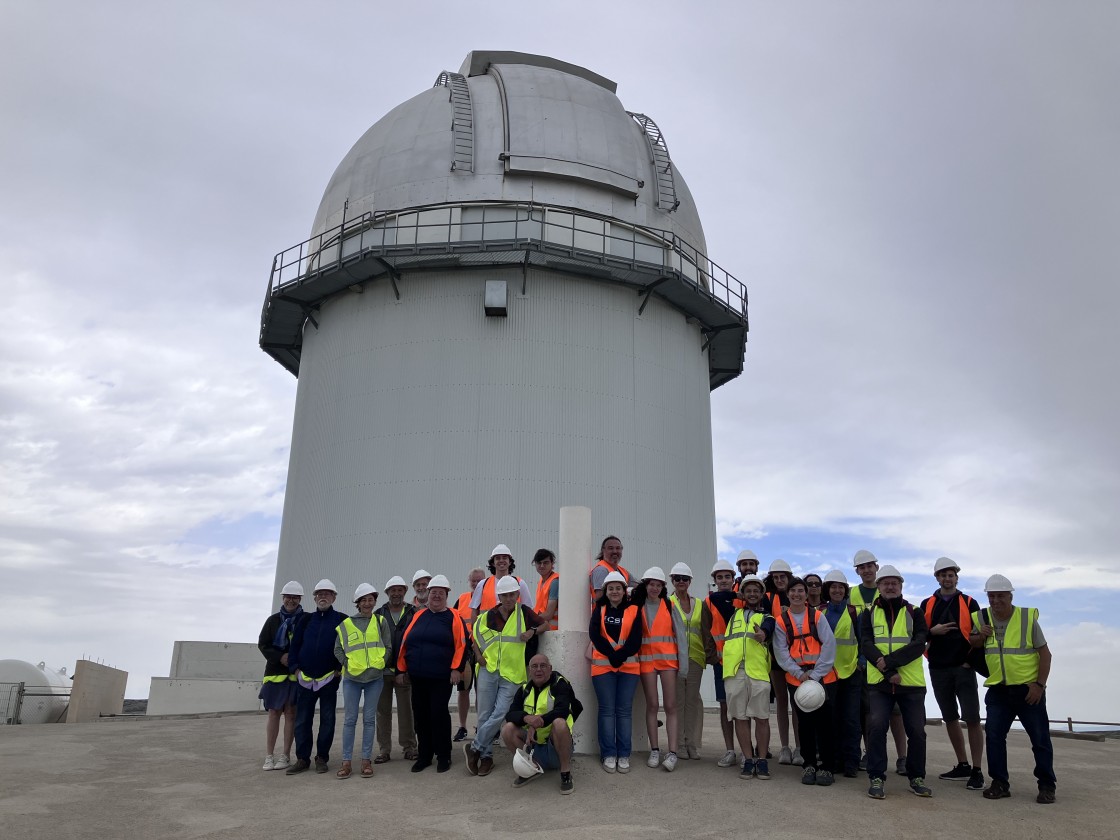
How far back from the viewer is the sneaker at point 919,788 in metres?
6.82

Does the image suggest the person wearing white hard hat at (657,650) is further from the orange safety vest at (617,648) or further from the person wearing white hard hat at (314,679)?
the person wearing white hard hat at (314,679)

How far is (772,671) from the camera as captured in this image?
784 cm

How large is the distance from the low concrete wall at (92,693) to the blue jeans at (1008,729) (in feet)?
47.1

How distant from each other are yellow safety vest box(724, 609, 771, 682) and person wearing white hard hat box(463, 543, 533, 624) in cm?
189

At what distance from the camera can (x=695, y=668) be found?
8492 millimetres

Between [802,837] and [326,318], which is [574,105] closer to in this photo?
[326,318]

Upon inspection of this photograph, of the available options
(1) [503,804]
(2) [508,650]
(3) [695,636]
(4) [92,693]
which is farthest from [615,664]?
(4) [92,693]

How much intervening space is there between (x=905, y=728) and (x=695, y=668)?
6.59ft

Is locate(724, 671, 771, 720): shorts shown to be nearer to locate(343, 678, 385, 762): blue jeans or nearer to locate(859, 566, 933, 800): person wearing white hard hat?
locate(859, 566, 933, 800): person wearing white hard hat

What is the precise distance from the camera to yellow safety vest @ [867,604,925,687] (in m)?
7.05

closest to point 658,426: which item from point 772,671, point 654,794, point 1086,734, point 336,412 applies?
point 336,412

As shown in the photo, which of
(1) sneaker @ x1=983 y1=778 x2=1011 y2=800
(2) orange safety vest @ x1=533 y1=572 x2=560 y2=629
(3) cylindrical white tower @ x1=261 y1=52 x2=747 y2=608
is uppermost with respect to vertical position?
(3) cylindrical white tower @ x1=261 y1=52 x2=747 y2=608

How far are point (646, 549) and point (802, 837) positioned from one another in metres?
11.4

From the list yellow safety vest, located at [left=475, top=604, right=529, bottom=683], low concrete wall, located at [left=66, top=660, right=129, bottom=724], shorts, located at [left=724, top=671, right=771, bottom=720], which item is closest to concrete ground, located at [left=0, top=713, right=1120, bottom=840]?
shorts, located at [left=724, top=671, right=771, bottom=720]
